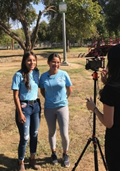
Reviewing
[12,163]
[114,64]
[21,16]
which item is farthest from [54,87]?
[21,16]

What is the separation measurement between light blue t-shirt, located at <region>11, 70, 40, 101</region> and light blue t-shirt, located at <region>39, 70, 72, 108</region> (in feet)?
0.44

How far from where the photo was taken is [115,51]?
2256 millimetres

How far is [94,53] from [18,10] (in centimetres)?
2188

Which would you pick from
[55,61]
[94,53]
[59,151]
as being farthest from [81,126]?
[94,53]

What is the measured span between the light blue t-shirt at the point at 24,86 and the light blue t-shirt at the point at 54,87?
0.13 m

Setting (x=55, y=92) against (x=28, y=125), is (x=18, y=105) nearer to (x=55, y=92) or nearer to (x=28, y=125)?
(x=28, y=125)

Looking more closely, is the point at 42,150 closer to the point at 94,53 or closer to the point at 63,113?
the point at 63,113

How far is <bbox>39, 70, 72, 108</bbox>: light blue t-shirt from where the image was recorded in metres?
4.36

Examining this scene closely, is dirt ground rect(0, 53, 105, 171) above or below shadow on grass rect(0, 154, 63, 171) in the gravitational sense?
above

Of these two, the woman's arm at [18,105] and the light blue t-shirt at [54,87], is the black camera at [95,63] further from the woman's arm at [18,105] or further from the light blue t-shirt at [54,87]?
the woman's arm at [18,105]

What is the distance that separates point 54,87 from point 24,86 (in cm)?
47

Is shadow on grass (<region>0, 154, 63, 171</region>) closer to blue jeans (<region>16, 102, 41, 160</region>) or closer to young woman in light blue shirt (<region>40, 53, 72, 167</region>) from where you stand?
blue jeans (<region>16, 102, 41, 160</region>)

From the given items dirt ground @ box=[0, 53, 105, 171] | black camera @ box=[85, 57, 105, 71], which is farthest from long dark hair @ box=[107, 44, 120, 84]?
dirt ground @ box=[0, 53, 105, 171]

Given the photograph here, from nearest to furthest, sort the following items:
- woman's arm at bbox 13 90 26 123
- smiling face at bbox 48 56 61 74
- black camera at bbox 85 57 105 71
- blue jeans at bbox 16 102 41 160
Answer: black camera at bbox 85 57 105 71 < woman's arm at bbox 13 90 26 123 < blue jeans at bbox 16 102 41 160 < smiling face at bbox 48 56 61 74
